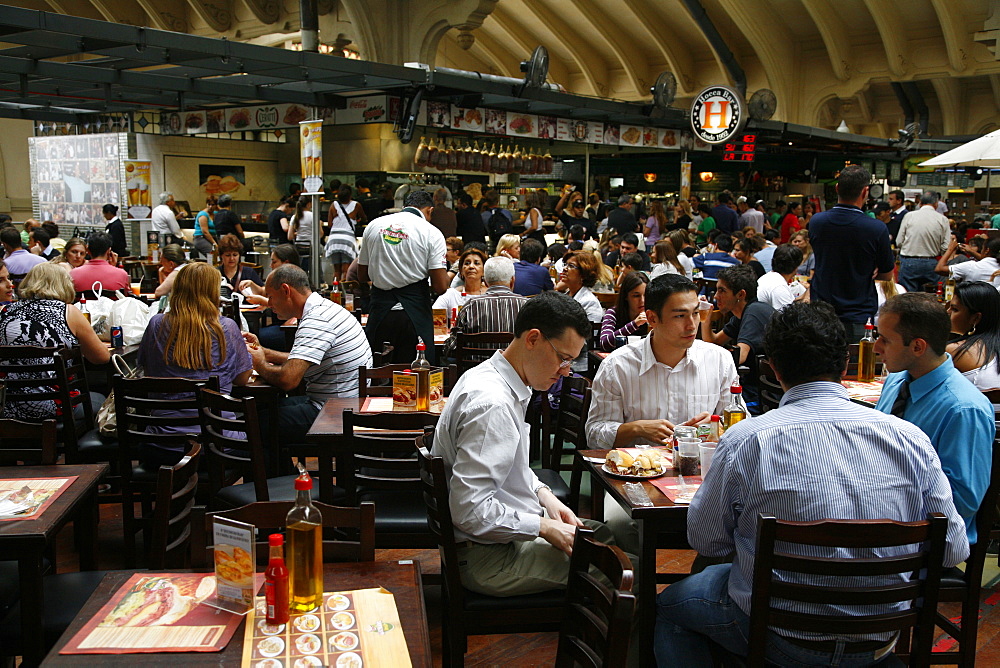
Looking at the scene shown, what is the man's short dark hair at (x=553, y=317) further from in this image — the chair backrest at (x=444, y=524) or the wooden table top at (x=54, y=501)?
the wooden table top at (x=54, y=501)

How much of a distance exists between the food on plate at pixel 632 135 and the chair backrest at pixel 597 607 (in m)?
15.9

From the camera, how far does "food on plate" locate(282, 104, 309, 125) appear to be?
13.8 m

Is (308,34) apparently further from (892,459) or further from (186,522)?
(892,459)

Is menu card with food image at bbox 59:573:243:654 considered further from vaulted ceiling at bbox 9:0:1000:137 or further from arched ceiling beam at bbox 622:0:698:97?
arched ceiling beam at bbox 622:0:698:97

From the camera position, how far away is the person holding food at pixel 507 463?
260 centimetres

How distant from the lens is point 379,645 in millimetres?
1980

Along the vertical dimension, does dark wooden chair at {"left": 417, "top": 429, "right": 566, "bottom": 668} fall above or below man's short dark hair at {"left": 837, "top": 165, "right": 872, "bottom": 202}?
below

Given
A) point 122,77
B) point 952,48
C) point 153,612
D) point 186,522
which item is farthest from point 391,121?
point 952,48

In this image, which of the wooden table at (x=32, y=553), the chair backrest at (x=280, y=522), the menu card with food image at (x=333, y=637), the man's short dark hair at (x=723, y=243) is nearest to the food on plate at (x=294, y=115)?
the man's short dark hair at (x=723, y=243)

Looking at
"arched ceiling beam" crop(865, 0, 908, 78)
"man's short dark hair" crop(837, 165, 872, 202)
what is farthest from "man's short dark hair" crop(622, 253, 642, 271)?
"arched ceiling beam" crop(865, 0, 908, 78)

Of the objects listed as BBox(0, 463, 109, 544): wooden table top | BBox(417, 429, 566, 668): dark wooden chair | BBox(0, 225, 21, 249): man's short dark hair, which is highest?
BBox(0, 225, 21, 249): man's short dark hair

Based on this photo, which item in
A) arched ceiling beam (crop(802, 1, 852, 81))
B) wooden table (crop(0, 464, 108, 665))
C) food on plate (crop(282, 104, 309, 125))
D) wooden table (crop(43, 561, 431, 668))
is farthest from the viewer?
arched ceiling beam (crop(802, 1, 852, 81))

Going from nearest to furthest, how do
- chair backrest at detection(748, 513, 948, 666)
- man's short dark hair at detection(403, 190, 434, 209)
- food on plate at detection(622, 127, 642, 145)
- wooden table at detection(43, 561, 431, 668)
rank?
wooden table at detection(43, 561, 431, 668)
chair backrest at detection(748, 513, 948, 666)
man's short dark hair at detection(403, 190, 434, 209)
food on plate at detection(622, 127, 642, 145)

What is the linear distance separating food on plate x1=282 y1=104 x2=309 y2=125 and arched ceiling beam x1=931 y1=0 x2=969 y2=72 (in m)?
13.5
